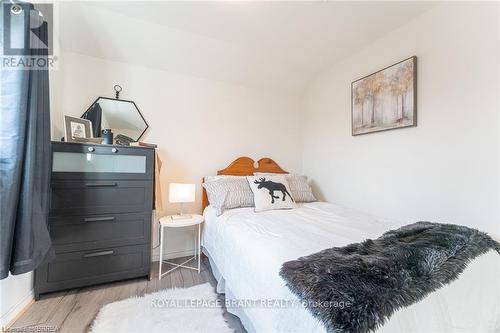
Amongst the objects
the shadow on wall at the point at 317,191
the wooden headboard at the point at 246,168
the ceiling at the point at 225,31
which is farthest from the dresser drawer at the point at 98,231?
Answer: the shadow on wall at the point at 317,191

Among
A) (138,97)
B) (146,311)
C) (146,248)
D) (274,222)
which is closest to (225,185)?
(274,222)

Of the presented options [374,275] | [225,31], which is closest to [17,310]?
[374,275]

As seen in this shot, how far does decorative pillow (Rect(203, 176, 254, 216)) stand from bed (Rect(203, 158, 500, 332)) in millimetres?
127

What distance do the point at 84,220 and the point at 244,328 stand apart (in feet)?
4.84

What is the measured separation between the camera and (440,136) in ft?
5.69

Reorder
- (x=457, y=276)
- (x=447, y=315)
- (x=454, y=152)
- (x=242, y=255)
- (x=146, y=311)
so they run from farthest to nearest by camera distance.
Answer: (x=454, y=152) → (x=146, y=311) → (x=242, y=255) → (x=457, y=276) → (x=447, y=315)

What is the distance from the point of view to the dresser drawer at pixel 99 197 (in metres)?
1.68

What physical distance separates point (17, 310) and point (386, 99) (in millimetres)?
3364

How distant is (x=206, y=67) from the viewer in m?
2.53

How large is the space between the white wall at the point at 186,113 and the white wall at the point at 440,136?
106 cm

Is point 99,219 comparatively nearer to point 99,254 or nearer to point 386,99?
point 99,254

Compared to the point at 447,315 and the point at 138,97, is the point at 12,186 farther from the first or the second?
the point at 447,315

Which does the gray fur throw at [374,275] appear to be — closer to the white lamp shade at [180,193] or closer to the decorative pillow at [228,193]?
the decorative pillow at [228,193]

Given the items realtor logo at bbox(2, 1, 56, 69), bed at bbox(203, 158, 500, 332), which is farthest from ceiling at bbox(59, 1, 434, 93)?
bed at bbox(203, 158, 500, 332)
